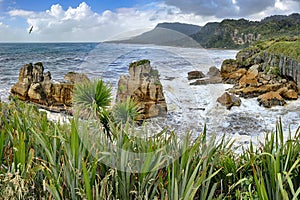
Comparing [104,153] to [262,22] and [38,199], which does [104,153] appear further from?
[262,22]

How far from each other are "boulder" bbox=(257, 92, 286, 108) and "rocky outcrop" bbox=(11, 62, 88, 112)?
9.13m

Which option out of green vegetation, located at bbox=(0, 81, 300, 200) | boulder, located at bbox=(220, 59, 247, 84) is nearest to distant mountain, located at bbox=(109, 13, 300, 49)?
boulder, located at bbox=(220, 59, 247, 84)

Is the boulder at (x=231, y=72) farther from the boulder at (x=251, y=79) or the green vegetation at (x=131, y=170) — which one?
the green vegetation at (x=131, y=170)

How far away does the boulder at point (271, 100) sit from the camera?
14.3 m

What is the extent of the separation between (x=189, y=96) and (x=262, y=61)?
→ 17.9 m

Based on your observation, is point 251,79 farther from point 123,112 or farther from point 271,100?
point 123,112

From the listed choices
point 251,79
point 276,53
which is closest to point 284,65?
point 251,79

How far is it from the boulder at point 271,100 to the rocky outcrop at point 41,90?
30.0 ft

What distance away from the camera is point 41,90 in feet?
47.2

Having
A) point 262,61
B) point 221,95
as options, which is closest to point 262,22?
point 262,61

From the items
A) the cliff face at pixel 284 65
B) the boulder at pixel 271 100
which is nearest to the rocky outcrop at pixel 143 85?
the boulder at pixel 271 100

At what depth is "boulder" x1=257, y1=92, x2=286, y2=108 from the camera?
14.3 m

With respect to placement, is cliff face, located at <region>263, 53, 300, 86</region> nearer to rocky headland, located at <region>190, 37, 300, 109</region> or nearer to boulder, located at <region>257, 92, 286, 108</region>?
rocky headland, located at <region>190, 37, 300, 109</region>

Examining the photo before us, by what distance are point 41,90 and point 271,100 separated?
11242 mm
